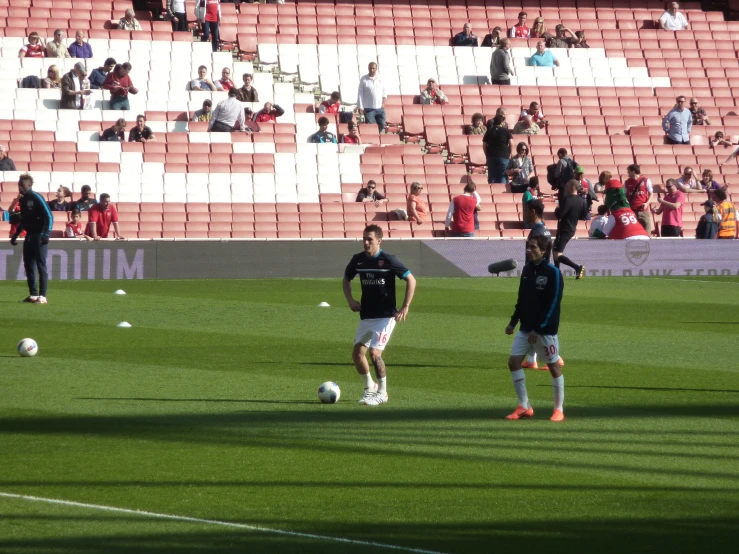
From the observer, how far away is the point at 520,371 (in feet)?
33.3

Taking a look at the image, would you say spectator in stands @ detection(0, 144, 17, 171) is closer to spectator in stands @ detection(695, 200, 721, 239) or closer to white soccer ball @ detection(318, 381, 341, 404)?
spectator in stands @ detection(695, 200, 721, 239)

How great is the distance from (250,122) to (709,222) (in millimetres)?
11798

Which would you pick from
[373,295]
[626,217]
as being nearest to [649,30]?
[626,217]

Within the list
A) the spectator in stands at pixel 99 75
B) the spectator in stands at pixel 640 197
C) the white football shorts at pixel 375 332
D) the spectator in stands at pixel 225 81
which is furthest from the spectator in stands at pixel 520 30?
the white football shorts at pixel 375 332

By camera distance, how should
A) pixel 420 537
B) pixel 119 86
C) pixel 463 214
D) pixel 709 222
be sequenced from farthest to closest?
pixel 119 86
pixel 709 222
pixel 463 214
pixel 420 537

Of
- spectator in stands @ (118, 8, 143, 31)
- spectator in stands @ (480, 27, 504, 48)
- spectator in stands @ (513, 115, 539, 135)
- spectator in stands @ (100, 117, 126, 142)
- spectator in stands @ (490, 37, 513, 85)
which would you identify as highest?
spectator in stands @ (118, 8, 143, 31)

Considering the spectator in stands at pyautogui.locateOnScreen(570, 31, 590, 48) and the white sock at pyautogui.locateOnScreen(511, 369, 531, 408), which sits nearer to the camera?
the white sock at pyautogui.locateOnScreen(511, 369, 531, 408)

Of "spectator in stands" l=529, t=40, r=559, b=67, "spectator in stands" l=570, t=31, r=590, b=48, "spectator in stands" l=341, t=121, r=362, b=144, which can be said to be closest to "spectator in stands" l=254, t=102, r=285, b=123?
"spectator in stands" l=341, t=121, r=362, b=144

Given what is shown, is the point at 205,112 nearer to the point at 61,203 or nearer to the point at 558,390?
the point at 61,203

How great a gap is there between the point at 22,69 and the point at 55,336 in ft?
57.8

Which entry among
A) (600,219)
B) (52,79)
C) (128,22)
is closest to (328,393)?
(600,219)

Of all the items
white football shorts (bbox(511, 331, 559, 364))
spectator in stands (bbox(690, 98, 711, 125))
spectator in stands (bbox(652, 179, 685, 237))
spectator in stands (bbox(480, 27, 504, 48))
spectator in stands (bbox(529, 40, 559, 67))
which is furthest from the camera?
spectator in stands (bbox(529, 40, 559, 67))

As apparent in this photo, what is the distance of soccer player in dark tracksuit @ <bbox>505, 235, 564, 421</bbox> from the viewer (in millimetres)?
9977

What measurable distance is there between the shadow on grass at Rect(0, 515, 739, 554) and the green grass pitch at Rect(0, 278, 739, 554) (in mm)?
20
